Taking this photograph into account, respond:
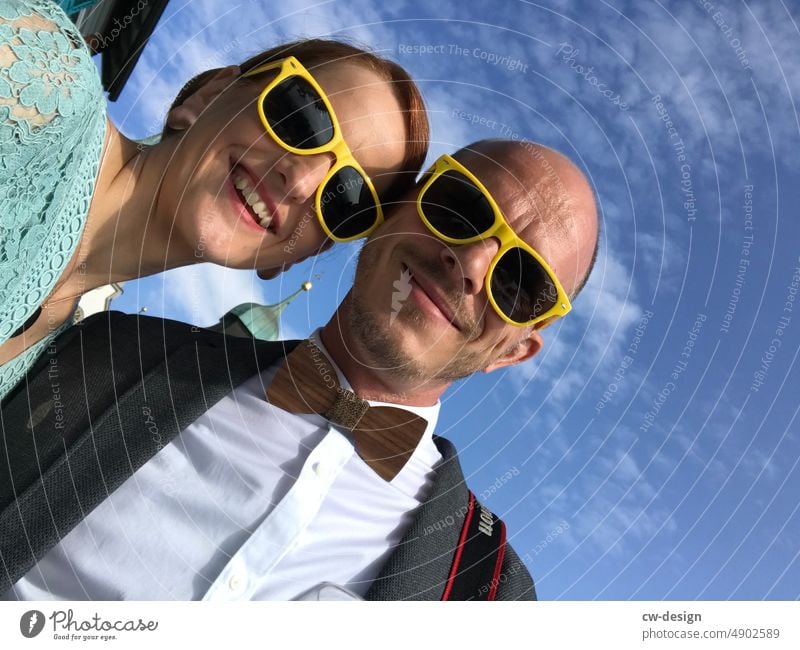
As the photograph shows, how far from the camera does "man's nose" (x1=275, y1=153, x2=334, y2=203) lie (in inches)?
45.0

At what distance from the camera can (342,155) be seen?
46.7 inches

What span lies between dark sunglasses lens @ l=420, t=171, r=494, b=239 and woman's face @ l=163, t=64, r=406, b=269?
7.1 inches

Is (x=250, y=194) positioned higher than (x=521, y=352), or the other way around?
(x=250, y=194)

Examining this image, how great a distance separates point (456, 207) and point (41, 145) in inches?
34.8

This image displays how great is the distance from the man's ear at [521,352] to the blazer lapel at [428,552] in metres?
0.38

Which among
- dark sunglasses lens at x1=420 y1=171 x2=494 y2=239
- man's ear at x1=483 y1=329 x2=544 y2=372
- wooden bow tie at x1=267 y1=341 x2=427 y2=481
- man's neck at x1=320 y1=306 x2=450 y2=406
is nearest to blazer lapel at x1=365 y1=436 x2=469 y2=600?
wooden bow tie at x1=267 y1=341 x2=427 y2=481

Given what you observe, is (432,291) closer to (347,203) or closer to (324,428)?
(347,203)

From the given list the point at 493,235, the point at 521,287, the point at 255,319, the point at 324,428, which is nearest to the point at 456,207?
the point at 493,235

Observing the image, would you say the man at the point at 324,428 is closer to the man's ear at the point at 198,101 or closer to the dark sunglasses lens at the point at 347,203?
the dark sunglasses lens at the point at 347,203

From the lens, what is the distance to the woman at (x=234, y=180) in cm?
98

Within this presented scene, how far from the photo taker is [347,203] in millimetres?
1252

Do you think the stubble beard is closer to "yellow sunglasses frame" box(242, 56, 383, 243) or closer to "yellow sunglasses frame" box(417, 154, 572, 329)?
"yellow sunglasses frame" box(417, 154, 572, 329)
